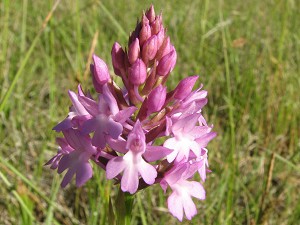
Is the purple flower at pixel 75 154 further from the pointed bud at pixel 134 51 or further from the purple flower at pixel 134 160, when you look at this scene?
the pointed bud at pixel 134 51

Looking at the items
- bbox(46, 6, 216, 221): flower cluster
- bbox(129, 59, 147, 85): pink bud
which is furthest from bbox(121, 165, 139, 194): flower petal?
bbox(129, 59, 147, 85): pink bud

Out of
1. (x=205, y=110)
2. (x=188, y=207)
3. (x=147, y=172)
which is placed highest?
(x=147, y=172)

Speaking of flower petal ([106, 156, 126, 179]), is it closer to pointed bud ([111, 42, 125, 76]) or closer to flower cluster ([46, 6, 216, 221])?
flower cluster ([46, 6, 216, 221])

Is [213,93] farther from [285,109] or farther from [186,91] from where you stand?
[186,91]

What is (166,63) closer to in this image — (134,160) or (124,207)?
(134,160)

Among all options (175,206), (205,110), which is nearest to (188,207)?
(175,206)

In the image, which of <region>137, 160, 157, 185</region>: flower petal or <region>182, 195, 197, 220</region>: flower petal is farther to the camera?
<region>182, 195, 197, 220</region>: flower petal

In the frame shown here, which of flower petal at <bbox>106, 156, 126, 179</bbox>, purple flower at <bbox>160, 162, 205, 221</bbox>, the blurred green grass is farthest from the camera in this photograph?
the blurred green grass

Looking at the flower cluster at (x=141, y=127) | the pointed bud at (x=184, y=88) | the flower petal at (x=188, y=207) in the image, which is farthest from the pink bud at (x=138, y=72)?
the flower petal at (x=188, y=207)
